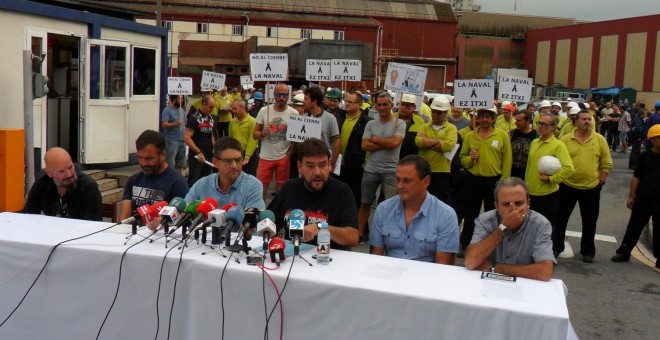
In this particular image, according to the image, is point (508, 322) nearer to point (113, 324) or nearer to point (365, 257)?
point (365, 257)

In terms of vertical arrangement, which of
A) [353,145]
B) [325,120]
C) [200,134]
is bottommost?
[200,134]

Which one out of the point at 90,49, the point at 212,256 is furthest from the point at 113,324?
the point at 90,49

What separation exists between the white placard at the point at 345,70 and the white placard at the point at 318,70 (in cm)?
17

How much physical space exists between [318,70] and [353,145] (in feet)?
9.90

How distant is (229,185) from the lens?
217 inches

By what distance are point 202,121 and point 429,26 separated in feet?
181

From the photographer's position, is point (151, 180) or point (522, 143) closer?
point (151, 180)

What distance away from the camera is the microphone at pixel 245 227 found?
159 inches

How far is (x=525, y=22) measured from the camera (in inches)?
3546

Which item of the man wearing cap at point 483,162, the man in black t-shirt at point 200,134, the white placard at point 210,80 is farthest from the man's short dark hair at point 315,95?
the white placard at point 210,80

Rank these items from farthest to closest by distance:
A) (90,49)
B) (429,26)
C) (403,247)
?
(429,26) < (90,49) < (403,247)

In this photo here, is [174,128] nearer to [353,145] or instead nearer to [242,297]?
[353,145]

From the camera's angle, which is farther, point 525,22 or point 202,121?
point 525,22

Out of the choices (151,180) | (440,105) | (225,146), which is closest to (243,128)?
(440,105)
